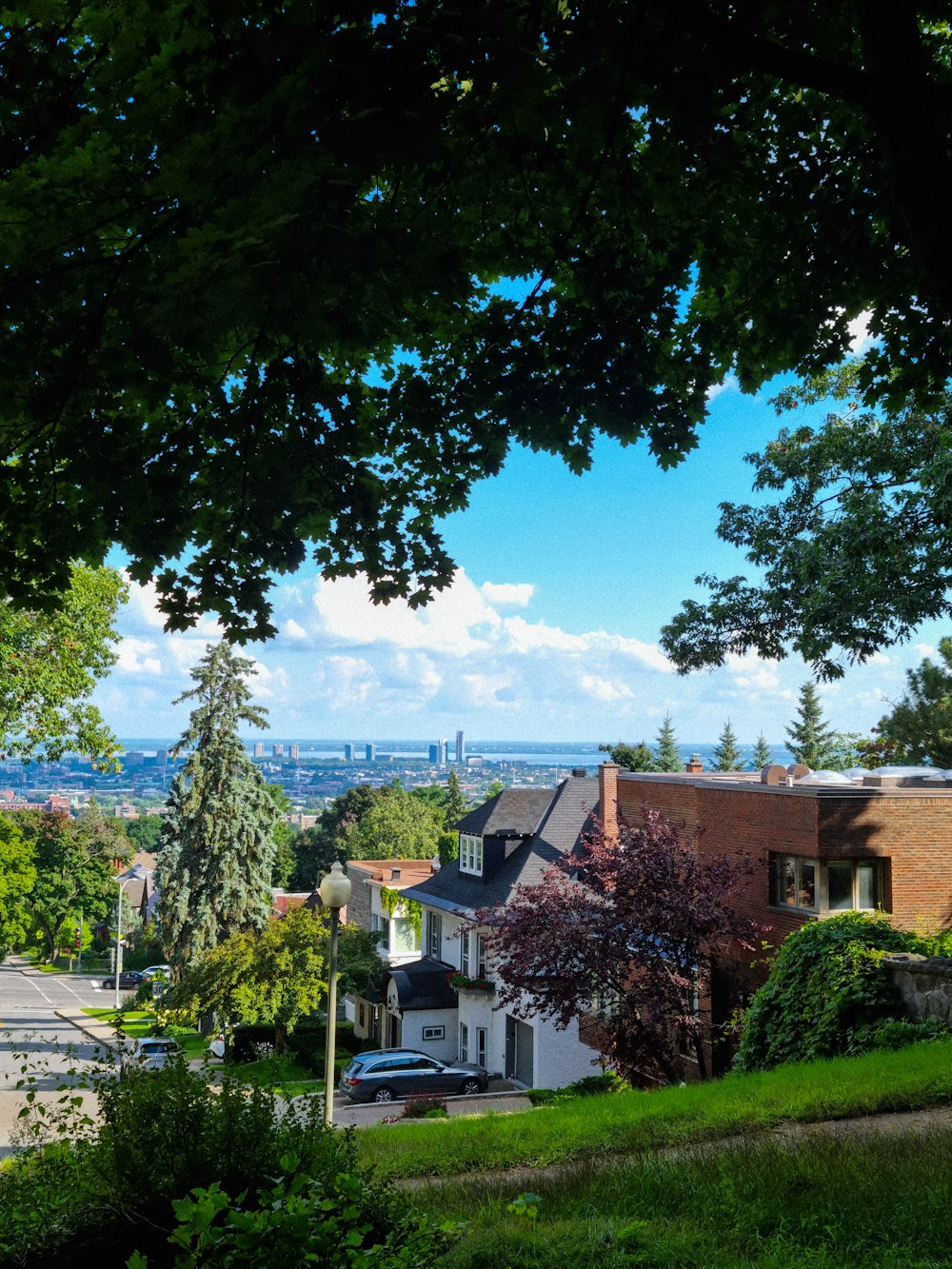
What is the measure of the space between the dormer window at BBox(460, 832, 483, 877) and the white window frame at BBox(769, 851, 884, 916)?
17.5 meters

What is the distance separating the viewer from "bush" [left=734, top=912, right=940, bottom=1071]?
45.2 feet

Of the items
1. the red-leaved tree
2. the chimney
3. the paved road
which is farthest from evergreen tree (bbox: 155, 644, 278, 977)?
the red-leaved tree

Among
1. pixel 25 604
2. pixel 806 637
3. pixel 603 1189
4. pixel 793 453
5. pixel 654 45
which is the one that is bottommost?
pixel 603 1189

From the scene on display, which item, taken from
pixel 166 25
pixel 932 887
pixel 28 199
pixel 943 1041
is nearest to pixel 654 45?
pixel 166 25

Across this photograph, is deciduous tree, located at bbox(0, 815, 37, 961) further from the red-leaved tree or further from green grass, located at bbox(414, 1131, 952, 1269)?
green grass, located at bbox(414, 1131, 952, 1269)

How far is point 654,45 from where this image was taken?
4516 mm

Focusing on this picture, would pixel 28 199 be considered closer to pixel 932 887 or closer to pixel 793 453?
pixel 793 453

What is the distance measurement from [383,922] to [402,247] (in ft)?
138

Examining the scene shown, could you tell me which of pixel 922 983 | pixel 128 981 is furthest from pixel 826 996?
pixel 128 981

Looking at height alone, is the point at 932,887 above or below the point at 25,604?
below

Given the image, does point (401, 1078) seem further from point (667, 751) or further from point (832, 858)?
point (667, 751)

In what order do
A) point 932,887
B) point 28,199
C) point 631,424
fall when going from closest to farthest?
1. point 28,199
2. point 631,424
3. point 932,887

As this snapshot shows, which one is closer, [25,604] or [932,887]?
[25,604]

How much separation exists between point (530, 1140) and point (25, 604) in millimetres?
6275
